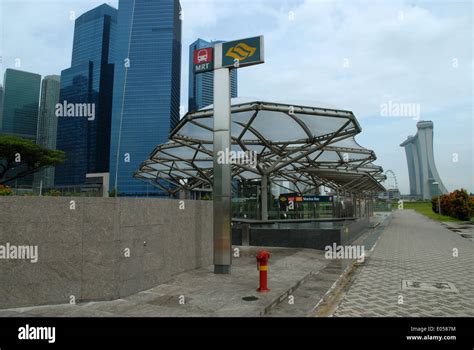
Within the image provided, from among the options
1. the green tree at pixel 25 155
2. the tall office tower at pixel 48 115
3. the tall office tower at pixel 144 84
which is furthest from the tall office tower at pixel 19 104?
the green tree at pixel 25 155

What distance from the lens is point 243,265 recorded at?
36.9 ft

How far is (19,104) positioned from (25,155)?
2156 inches

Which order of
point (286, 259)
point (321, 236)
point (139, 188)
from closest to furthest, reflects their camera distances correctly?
point (286, 259)
point (321, 236)
point (139, 188)

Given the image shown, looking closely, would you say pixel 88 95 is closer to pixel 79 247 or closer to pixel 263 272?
pixel 79 247

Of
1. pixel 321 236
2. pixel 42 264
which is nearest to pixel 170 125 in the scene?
pixel 321 236

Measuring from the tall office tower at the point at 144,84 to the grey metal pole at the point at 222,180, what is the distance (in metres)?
93.2

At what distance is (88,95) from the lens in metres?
124

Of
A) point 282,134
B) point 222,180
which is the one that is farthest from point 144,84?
point 222,180

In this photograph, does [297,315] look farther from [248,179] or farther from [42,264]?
[248,179]

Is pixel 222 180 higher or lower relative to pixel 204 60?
lower

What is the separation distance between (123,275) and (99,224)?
4.25 ft

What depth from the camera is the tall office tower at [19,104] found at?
79.4m

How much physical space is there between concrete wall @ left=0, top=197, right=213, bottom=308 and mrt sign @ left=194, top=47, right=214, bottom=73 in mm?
5121

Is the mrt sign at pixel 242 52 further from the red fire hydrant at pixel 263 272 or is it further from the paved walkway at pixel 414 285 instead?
the paved walkway at pixel 414 285
